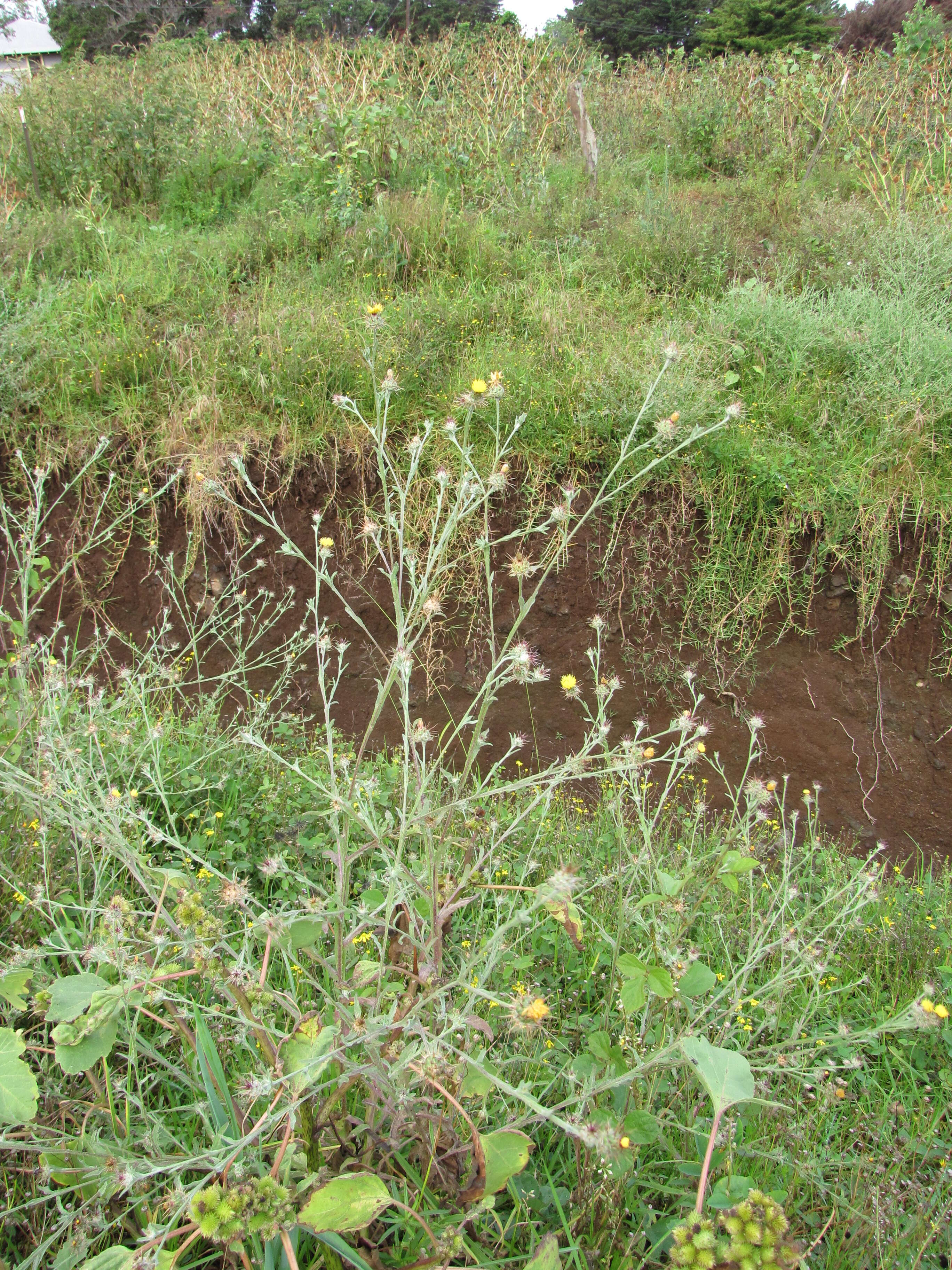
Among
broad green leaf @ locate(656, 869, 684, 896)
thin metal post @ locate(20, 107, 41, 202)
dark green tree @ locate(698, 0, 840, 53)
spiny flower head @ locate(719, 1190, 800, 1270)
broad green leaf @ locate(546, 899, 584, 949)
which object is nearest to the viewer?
spiny flower head @ locate(719, 1190, 800, 1270)

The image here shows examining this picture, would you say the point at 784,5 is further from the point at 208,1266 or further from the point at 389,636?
the point at 208,1266

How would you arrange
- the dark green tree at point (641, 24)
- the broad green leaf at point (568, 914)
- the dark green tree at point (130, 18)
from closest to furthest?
1. the broad green leaf at point (568, 914)
2. the dark green tree at point (130, 18)
3. the dark green tree at point (641, 24)

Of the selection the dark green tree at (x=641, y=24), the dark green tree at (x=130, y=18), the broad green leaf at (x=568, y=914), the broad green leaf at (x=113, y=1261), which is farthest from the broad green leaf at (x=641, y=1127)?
the dark green tree at (x=641, y=24)

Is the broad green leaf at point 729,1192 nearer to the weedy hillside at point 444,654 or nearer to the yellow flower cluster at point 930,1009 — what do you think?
the weedy hillside at point 444,654

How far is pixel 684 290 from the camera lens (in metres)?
4.86

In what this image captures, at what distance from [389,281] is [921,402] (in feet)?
10.2

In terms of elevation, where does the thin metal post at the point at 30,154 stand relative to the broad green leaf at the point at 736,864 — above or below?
above

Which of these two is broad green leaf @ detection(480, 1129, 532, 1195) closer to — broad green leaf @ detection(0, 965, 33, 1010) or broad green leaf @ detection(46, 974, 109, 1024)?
broad green leaf @ detection(46, 974, 109, 1024)

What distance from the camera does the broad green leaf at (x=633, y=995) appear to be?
44.0 inches

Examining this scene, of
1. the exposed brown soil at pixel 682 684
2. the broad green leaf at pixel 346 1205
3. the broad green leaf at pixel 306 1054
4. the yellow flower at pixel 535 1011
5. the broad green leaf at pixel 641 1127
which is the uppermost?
the yellow flower at pixel 535 1011

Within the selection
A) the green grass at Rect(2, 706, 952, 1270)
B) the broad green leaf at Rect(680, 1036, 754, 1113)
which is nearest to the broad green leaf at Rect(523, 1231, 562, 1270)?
the green grass at Rect(2, 706, 952, 1270)

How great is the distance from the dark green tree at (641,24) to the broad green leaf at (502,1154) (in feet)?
95.7

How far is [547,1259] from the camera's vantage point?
2.78 ft

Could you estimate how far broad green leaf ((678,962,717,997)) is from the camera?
1.16 m
